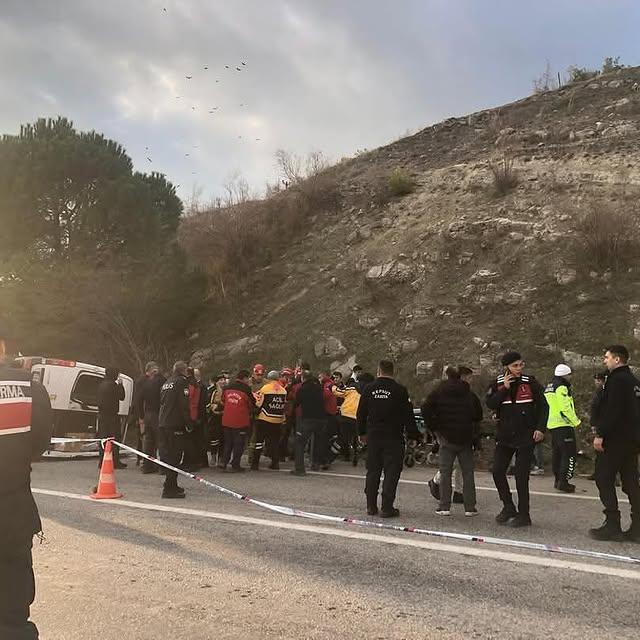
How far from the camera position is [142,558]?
5.33 metres

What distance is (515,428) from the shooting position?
6891 mm

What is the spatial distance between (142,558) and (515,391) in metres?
4.45

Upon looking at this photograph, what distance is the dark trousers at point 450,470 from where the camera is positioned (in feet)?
23.9

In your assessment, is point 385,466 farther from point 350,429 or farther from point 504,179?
point 504,179

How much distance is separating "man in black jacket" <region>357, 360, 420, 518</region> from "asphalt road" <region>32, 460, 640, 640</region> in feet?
1.26

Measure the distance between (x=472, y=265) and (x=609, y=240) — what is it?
3.96 metres

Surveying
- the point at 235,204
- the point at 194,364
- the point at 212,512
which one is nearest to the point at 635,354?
the point at 212,512

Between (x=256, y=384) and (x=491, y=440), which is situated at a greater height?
(x=256, y=384)

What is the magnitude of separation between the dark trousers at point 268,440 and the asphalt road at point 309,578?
11.1 ft

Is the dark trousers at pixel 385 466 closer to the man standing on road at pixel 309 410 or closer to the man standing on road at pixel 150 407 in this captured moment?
the man standing on road at pixel 309 410

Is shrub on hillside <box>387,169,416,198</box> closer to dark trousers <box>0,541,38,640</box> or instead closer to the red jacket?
the red jacket

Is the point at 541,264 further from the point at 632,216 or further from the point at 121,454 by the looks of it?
the point at 121,454

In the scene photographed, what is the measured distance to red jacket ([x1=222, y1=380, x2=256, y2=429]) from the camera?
1051 centimetres

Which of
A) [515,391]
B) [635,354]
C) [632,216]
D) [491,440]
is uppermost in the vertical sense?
[632,216]
